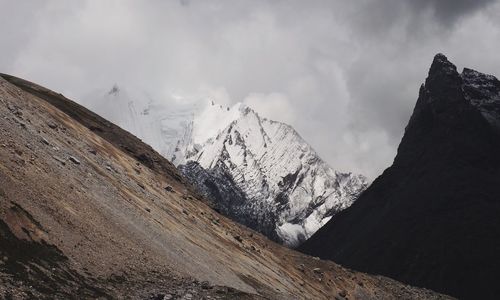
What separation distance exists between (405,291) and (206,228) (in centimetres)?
4716

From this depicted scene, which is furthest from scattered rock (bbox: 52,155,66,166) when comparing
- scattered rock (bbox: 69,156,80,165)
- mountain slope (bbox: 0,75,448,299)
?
scattered rock (bbox: 69,156,80,165)

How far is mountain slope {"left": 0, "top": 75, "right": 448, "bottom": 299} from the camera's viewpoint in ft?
119

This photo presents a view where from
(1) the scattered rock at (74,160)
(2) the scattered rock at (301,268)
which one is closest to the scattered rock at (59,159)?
(1) the scattered rock at (74,160)

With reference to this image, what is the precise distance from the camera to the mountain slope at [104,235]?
119 feet

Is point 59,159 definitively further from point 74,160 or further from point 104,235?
point 104,235

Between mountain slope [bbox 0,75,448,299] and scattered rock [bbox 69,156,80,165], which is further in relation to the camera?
scattered rock [bbox 69,156,80,165]

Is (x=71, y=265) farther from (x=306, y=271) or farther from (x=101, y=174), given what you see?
(x=306, y=271)

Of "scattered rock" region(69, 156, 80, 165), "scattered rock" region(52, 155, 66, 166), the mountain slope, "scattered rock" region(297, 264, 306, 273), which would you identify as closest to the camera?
the mountain slope

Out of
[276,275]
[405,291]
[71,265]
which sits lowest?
[71,265]

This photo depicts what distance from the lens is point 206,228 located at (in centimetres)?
7981

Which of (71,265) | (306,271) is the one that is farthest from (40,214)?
(306,271)

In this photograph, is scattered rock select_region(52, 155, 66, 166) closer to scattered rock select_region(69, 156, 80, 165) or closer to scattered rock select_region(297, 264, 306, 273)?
scattered rock select_region(69, 156, 80, 165)

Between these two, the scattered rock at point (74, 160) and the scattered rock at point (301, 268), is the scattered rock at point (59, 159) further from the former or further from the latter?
the scattered rock at point (301, 268)

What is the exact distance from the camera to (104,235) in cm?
4759
